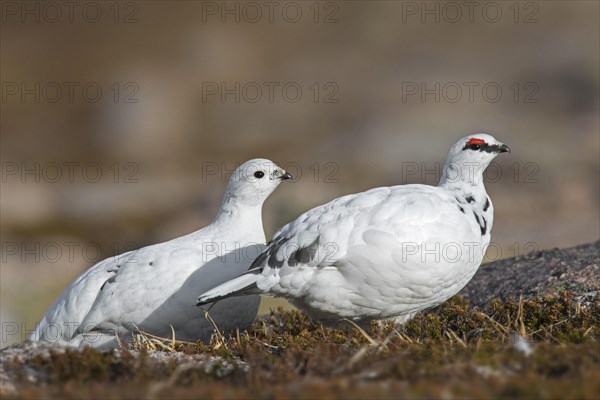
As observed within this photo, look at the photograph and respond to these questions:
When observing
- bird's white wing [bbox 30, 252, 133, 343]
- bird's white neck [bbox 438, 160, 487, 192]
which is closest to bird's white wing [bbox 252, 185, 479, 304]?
bird's white neck [bbox 438, 160, 487, 192]

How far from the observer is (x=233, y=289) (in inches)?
196

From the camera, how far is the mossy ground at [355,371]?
116 inches

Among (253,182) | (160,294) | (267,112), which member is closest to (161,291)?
(160,294)

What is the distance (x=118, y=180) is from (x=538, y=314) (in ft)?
82.4

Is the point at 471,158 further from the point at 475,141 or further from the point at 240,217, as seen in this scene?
the point at 240,217

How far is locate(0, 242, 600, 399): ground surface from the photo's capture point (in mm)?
2969

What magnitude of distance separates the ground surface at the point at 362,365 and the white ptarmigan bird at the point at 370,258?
233 millimetres

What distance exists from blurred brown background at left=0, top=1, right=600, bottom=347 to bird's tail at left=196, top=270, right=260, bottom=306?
6.18 m

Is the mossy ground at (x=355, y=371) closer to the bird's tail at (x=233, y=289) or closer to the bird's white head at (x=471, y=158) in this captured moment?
the bird's tail at (x=233, y=289)

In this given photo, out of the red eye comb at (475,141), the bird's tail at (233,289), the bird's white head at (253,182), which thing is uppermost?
the red eye comb at (475,141)

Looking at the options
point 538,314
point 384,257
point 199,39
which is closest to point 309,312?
point 384,257

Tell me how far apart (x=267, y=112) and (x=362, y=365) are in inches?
1286

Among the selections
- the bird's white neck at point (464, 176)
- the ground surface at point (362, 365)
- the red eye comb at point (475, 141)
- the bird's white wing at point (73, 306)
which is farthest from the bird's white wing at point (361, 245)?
the bird's white wing at point (73, 306)

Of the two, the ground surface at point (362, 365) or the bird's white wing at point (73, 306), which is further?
the bird's white wing at point (73, 306)
